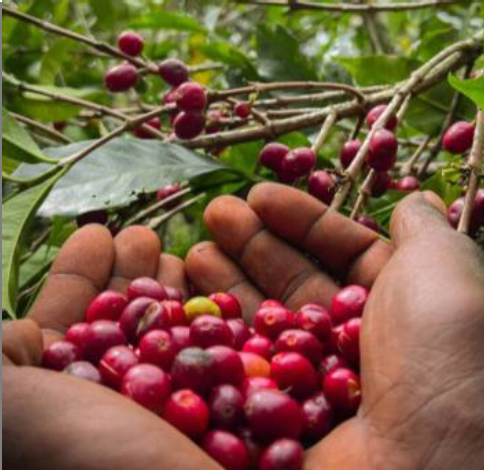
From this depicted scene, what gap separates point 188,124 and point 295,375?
0.68m

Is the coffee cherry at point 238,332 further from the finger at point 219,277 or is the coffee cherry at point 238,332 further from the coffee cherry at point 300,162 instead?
the coffee cherry at point 300,162

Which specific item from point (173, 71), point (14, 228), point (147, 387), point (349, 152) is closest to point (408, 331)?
point (147, 387)

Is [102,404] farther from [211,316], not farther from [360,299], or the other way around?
[360,299]

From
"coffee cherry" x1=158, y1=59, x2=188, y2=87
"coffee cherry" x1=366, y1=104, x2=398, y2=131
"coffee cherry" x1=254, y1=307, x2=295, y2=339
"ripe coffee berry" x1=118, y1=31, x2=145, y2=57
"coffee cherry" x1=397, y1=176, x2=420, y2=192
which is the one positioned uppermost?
"ripe coffee berry" x1=118, y1=31, x2=145, y2=57

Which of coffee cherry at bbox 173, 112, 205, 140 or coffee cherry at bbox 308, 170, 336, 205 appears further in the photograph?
coffee cherry at bbox 173, 112, 205, 140

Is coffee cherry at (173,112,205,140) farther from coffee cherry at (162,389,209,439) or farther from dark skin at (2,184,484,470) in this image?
coffee cherry at (162,389,209,439)

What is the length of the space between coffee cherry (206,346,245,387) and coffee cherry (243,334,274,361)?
0.41 feet

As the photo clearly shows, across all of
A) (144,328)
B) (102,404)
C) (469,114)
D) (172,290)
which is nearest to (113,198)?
(172,290)

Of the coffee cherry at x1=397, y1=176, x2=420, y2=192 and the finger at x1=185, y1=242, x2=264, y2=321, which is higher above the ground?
the coffee cherry at x1=397, y1=176, x2=420, y2=192

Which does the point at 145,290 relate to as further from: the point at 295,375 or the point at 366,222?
the point at 366,222

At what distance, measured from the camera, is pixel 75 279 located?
1.45 m

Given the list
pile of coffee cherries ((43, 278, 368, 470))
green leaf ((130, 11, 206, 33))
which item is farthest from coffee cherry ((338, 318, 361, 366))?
green leaf ((130, 11, 206, 33))

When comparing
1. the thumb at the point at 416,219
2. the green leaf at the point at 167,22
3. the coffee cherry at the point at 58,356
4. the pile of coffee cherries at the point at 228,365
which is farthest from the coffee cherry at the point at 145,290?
the green leaf at the point at 167,22

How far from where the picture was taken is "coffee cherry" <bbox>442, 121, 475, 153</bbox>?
1526mm
